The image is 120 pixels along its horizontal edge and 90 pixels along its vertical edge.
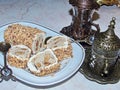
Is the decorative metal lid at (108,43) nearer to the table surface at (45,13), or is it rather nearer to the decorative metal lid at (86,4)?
the decorative metal lid at (86,4)

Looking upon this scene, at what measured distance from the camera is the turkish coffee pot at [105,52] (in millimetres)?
730

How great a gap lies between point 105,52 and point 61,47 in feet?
0.43

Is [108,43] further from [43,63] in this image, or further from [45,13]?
[45,13]

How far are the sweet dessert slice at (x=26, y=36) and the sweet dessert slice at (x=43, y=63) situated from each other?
0.05 meters

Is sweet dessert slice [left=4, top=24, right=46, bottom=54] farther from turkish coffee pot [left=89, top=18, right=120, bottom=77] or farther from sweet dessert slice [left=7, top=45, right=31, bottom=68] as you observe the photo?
turkish coffee pot [left=89, top=18, right=120, bottom=77]

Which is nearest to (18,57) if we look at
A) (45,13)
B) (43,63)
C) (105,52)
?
(43,63)

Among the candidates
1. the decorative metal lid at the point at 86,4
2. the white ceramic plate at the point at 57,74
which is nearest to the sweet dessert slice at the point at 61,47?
the white ceramic plate at the point at 57,74

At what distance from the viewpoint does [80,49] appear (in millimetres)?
819

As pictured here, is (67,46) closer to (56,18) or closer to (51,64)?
(51,64)

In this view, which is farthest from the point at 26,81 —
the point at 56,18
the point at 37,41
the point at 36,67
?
the point at 56,18

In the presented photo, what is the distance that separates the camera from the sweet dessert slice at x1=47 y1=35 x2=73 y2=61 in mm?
786

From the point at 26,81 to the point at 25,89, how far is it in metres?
0.05

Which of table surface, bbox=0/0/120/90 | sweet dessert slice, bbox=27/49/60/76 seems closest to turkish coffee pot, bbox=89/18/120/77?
sweet dessert slice, bbox=27/49/60/76

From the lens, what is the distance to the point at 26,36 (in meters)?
0.82
